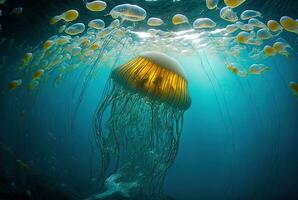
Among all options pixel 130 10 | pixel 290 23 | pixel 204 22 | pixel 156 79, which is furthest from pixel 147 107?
pixel 290 23

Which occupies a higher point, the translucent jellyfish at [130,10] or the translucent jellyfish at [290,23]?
the translucent jellyfish at [130,10]

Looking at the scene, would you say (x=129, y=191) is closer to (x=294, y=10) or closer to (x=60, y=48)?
(x=294, y=10)

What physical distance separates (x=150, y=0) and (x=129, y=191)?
19.5 ft

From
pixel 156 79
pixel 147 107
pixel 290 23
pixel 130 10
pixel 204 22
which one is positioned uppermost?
pixel 130 10

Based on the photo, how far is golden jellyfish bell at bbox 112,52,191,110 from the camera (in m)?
4.16

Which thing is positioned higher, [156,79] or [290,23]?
[290,23]

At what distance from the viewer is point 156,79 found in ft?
13.6

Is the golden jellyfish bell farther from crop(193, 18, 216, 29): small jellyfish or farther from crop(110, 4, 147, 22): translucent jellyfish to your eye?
crop(193, 18, 216, 29): small jellyfish

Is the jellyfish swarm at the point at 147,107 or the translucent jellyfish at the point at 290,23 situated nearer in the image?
the jellyfish swarm at the point at 147,107

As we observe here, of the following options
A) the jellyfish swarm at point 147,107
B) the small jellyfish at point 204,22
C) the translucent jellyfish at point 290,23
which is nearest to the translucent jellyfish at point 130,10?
the jellyfish swarm at point 147,107

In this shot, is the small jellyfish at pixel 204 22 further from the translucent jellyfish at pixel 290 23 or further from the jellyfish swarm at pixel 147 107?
the jellyfish swarm at pixel 147 107

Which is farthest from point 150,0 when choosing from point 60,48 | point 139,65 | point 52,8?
point 60,48

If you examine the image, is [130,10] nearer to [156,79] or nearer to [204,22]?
[156,79]

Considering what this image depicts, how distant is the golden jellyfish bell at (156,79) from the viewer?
4.16 meters
